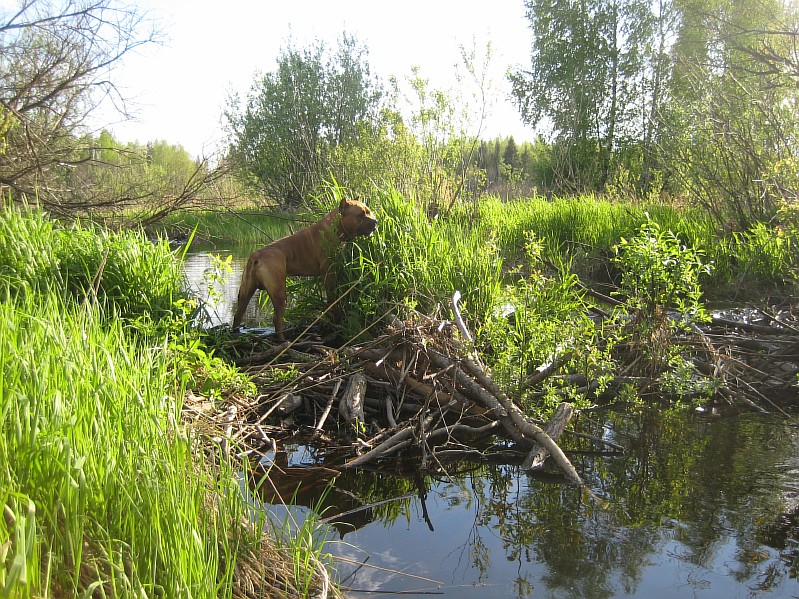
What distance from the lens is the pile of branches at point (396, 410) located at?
3.86m

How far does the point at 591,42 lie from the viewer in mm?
27625

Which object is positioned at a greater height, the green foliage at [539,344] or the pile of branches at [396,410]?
the green foliage at [539,344]

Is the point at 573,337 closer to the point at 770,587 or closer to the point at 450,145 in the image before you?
the point at 770,587

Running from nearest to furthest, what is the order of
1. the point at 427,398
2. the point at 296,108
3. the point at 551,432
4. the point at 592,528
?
the point at 592,528 → the point at 551,432 → the point at 427,398 → the point at 296,108

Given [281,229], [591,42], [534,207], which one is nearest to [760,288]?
[534,207]

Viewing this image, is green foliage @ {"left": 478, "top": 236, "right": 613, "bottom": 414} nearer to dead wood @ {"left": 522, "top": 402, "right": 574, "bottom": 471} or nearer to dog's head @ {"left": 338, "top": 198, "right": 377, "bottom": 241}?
dead wood @ {"left": 522, "top": 402, "right": 574, "bottom": 471}

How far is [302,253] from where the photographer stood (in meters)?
5.48

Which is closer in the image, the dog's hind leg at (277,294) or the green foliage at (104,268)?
the green foliage at (104,268)

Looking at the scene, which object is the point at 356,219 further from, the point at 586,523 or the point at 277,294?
the point at 586,523

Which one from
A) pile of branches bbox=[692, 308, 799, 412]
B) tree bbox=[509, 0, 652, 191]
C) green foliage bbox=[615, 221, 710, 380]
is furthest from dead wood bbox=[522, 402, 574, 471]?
tree bbox=[509, 0, 652, 191]

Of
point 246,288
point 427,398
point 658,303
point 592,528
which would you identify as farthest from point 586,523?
point 246,288

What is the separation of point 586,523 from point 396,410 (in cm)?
166

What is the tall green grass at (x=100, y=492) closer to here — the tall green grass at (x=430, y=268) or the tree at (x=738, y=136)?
the tall green grass at (x=430, y=268)

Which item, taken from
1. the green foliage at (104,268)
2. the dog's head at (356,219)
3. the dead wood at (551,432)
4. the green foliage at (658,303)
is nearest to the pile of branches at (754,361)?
the green foliage at (658,303)
